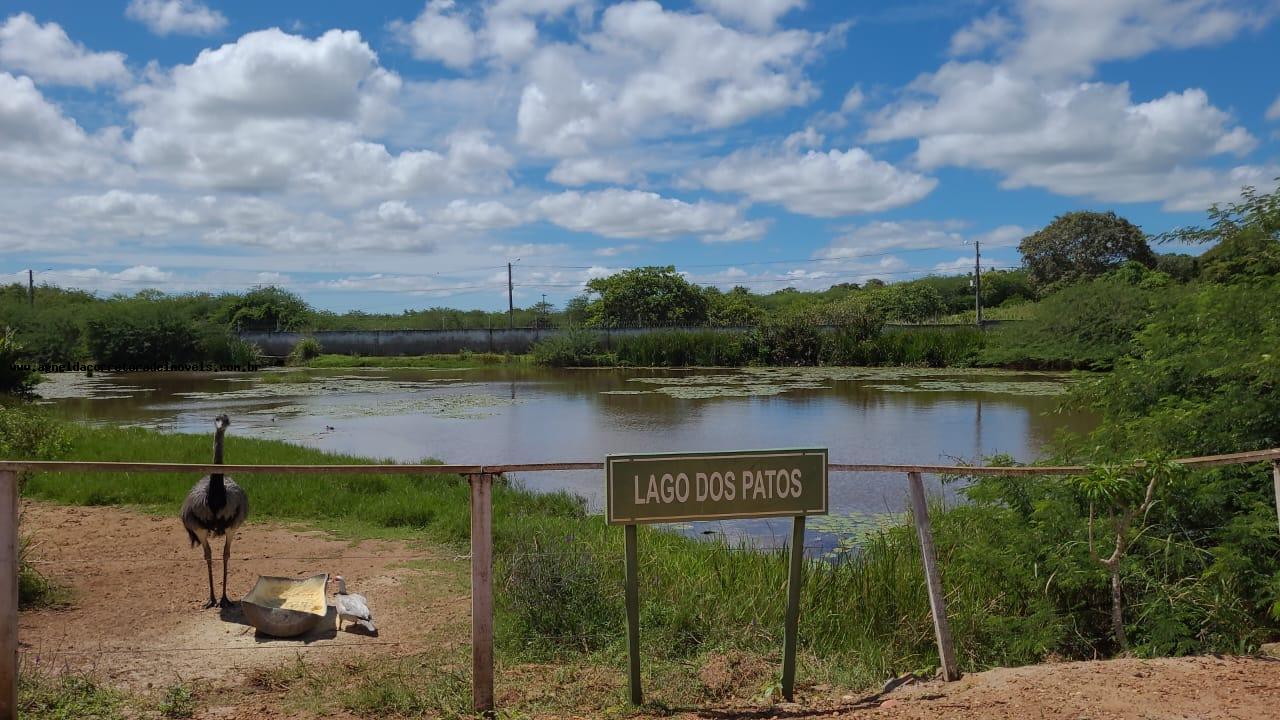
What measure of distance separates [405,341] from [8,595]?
4734 cm

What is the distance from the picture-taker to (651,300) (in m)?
55.3

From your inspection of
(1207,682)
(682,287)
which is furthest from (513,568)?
(682,287)

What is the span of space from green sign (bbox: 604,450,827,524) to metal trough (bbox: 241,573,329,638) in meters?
2.60

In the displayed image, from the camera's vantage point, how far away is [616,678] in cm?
437

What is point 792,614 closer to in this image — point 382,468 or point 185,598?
point 382,468

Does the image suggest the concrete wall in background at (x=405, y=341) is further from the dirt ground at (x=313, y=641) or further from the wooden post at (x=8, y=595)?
the wooden post at (x=8, y=595)

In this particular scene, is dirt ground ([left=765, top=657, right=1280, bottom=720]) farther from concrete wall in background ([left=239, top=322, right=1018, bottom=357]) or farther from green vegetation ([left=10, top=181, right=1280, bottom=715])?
concrete wall in background ([left=239, top=322, right=1018, bottom=357])

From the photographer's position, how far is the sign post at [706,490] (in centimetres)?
371

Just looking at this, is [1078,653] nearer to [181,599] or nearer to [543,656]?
[543,656]

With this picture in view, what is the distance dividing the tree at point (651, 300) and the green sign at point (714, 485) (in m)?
50.7

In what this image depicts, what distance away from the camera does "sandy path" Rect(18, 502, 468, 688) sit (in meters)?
4.77

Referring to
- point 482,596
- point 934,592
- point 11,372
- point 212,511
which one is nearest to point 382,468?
point 482,596

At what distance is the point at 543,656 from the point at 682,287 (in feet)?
170

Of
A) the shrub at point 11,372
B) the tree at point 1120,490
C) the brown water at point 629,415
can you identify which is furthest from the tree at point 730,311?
the tree at point 1120,490
